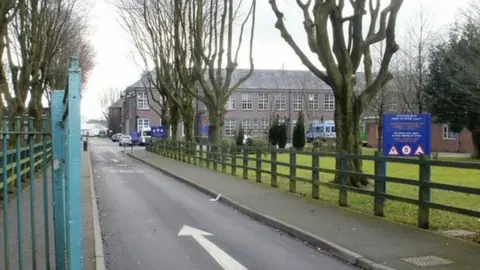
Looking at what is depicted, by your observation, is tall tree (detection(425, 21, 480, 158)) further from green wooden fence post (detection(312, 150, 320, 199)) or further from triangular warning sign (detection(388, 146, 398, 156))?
triangular warning sign (detection(388, 146, 398, 156))

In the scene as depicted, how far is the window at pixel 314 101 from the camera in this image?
8688 centimetres

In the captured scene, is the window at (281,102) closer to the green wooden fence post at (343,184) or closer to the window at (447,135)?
the window at (447,135)

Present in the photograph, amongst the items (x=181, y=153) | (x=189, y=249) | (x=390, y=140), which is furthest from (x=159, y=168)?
(x=189, y=249)

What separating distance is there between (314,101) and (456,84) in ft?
172

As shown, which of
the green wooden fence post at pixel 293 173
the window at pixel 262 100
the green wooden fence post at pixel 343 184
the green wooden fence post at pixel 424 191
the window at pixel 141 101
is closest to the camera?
the green wooden fence post at pixel 424 191

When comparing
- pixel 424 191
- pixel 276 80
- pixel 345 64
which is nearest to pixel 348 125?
pixel 345 64

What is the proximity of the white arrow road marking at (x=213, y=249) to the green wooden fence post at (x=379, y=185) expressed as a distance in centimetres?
333

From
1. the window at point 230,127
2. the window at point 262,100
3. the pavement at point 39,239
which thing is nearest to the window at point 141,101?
the window at point 230,127

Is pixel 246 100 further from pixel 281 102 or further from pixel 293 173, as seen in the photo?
pixel 293 173

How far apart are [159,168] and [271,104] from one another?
192 ft

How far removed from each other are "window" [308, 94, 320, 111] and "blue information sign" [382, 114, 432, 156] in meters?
74.0

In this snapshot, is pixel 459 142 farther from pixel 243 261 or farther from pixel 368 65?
pixel 243 261

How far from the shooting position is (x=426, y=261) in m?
6.97

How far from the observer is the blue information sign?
39.6ft
